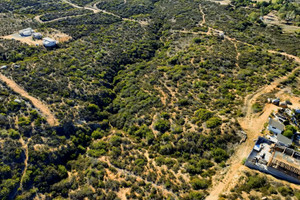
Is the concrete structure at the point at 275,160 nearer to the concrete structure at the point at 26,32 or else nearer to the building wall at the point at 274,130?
the building wall at the point at 274,130

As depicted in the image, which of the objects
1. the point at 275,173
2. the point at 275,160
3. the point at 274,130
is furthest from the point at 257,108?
the point at 275,173

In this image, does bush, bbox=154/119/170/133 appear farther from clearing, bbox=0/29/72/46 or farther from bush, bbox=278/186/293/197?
clearing, bbox=0/29/72/46

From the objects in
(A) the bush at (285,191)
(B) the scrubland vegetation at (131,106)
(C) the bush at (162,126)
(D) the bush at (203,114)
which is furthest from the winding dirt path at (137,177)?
(D) the bush at (203,114)

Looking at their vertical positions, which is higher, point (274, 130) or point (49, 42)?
point (49, 42)

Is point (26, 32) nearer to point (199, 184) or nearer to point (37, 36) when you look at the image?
point (37, 36)

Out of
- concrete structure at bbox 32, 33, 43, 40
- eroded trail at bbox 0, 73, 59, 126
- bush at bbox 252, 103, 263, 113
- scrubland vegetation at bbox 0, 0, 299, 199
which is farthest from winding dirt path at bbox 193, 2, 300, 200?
concrete structure at bbox 32, 33, 43, 40
